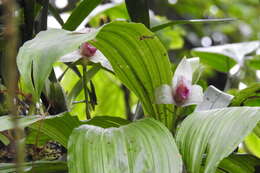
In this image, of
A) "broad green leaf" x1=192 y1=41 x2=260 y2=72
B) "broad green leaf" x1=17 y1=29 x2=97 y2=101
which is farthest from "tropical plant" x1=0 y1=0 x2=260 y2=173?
"broad green leaf" x1=192 y1=41 x2=260 y2=72

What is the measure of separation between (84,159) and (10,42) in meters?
0.30

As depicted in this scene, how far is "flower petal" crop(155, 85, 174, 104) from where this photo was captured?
636mm

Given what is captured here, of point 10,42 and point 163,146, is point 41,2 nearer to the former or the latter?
point 163,146

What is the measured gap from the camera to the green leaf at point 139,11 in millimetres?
752

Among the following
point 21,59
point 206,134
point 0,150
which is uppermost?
point 21,59

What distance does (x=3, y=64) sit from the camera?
75 centimetres

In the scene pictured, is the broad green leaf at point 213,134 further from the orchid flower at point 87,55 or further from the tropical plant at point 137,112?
the orchid flower at point 87,55

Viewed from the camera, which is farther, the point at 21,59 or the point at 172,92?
the point at 172,92

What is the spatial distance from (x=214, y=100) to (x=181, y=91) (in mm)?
99

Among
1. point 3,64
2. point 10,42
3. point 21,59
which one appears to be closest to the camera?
point 10,42

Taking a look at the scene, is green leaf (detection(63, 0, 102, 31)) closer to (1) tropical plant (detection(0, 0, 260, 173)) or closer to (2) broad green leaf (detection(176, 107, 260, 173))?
(1) tropical plant (detection(0, 0, 260, 173))

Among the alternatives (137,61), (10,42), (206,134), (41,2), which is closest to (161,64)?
(137,61)

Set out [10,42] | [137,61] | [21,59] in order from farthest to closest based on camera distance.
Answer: [137,61], [21,59], [10,42]

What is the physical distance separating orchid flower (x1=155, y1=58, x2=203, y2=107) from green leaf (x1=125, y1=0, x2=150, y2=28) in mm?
122
